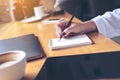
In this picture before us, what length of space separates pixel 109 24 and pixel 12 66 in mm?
643

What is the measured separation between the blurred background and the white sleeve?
17.3 inches

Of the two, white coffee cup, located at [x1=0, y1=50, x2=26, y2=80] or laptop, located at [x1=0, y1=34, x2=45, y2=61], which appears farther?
laptop, located at [x1=0, y1=34, x2=45, y2=61]

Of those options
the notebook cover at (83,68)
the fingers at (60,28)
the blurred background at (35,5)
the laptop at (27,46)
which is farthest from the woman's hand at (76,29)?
the blurred background at (35,5)

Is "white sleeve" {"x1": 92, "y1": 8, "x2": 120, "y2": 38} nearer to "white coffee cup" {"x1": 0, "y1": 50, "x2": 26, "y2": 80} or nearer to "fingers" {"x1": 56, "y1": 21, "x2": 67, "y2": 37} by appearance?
"fingers" {"x1": 56, "y1": 21, "x2": 67, "y2": 37}

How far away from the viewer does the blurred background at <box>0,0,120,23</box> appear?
1.53 m

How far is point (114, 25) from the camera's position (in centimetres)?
105

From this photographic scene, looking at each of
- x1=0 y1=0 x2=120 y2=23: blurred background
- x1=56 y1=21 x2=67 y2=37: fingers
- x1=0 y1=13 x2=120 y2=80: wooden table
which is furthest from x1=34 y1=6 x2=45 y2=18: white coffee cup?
x1=56 y1=21 x2=67 y2=37: fingers

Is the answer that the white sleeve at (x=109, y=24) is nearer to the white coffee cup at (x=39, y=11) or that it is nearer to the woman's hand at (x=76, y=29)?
the woman's hand at (x=76, y=29)

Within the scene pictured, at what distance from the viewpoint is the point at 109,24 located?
104cm

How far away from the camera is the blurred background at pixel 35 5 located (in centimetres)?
153

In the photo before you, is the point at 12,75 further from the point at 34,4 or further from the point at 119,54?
the point at 34,4

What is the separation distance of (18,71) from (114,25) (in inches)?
25.5

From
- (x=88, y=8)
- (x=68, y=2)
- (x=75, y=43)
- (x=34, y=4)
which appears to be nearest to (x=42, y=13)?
(x=34, y=4)

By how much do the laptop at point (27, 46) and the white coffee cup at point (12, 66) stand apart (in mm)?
127
